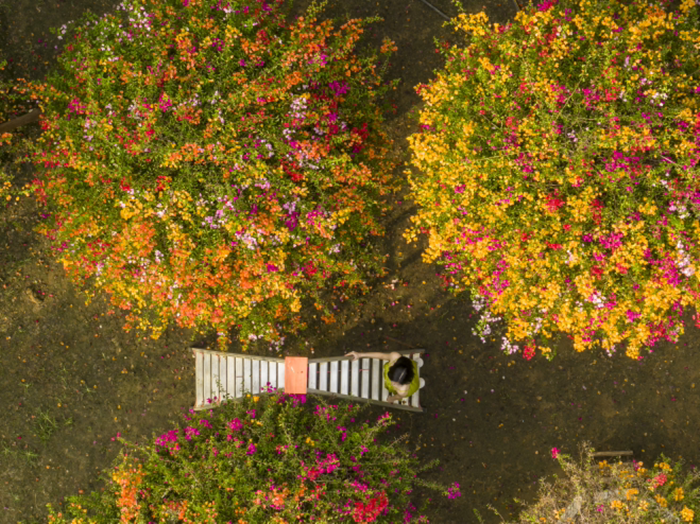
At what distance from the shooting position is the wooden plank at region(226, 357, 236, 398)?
9031 millimetres

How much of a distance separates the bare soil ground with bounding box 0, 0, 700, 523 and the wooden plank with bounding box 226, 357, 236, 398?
3.40 feet

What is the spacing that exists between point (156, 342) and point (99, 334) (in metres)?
1.20

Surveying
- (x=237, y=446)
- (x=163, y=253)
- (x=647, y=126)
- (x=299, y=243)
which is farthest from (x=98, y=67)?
(x=647, y=126)

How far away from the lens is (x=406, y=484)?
8000mm

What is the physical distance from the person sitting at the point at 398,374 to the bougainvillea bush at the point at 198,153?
2284 millimetres

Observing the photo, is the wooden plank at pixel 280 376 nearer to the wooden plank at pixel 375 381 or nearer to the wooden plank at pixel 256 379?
the wooden plank at pixel 256 379

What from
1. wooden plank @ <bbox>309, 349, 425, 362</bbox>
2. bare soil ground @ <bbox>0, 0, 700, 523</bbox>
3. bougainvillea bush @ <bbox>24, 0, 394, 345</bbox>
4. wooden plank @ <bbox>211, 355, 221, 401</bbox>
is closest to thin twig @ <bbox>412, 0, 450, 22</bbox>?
bare soil ground @ <bbox>0, 0, 700, 523</bbox>

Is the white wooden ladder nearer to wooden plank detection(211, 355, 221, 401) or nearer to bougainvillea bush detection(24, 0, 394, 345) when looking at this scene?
wooden plank detection(211, 355, 221, 401)

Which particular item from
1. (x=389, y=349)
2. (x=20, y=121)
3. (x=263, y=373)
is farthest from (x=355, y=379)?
(x=20, y=121)

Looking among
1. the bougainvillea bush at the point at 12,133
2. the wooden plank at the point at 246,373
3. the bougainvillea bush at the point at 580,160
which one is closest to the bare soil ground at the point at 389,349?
the bougainvillea bush at the point at 12,133

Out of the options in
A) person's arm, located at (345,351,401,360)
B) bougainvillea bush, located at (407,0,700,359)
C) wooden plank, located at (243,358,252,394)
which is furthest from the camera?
wooden plank, located at (243,358,252,394)

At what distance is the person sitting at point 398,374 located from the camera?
26.1 feet

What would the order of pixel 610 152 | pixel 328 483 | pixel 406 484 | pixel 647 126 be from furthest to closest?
pixel 406 484
pixel 328 483
pixel 610 152
pixel 647 126

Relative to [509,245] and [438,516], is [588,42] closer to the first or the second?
[509,245]
